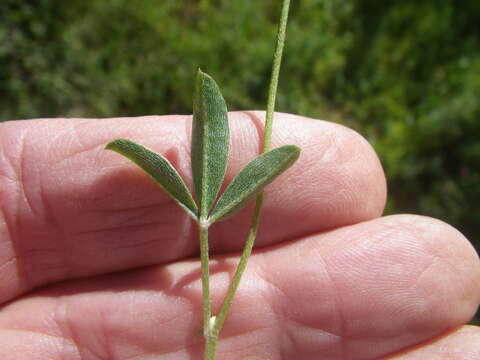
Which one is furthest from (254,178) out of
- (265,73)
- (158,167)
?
(265,73)

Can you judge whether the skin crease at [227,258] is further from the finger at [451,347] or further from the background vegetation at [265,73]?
the background vegetation at [265,73]

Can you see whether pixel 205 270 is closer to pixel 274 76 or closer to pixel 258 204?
pixel 258 204

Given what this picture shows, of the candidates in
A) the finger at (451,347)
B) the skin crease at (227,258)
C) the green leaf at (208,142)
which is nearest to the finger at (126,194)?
the skin crease at (227,258)

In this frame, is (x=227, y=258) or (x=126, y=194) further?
(x=227, y=258)

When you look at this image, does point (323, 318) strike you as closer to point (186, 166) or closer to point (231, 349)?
point (231, 349)

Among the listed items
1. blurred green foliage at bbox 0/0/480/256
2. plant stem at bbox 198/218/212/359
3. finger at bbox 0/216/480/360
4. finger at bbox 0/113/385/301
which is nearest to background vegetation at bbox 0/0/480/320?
blurred green foliage at bbox 0/0/480/256

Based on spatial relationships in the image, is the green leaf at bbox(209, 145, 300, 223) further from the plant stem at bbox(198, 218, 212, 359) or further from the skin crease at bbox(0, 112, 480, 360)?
the skin crease at bbox(0, 112, 480, 360)
